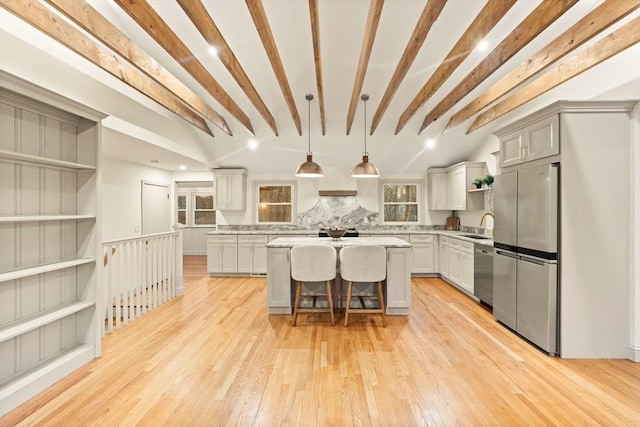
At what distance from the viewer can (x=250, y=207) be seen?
698cm

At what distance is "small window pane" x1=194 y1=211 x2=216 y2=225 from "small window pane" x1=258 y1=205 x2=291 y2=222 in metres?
2.45

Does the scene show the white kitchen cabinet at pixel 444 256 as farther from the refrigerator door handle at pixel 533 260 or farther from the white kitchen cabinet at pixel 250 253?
the white kitchen cabinet at pixel 250 253

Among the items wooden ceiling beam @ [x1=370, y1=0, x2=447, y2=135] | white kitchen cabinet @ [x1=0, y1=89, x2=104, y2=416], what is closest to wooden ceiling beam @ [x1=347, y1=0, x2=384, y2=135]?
wooden ceiling beam @ [x1=370, y1=0, x2=447, y2=135]

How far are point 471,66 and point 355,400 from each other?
3.91 meters

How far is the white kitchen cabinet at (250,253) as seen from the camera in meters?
6.34

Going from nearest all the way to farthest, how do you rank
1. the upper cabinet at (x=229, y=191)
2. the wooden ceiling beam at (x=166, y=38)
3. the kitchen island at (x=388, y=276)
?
1. the wooden ceiling beam at (x=166, y=38)
2. the kitchen island at (x=388, y=276)
3. the upper cabinet at (x=229, y=191)

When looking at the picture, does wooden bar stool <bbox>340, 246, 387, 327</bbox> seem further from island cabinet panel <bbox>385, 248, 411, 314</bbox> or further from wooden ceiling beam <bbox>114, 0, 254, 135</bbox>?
wooden ceiling beam <bbox>114, 0, 254, 135</bbox>

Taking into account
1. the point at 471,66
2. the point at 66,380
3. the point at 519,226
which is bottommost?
the point at 66,380

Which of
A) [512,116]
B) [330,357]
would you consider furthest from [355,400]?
[512,116]

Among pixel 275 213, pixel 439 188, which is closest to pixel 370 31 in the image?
pixel 439 188

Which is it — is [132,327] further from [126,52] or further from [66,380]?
[126,52]

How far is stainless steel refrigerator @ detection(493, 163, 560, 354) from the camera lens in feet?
9.37

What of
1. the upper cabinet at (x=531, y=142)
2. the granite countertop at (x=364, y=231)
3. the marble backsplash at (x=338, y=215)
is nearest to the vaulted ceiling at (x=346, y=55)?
the upper cabinet at (x=531, y=142)

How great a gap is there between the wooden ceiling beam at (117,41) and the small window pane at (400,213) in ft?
14.8
